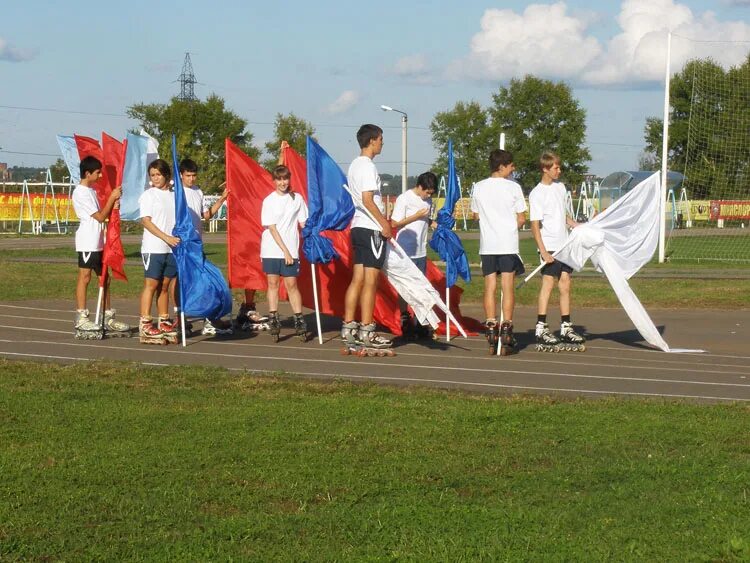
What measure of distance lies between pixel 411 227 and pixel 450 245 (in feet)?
1.67

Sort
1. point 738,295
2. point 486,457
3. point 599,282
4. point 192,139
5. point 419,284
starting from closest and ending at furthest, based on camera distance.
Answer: point 486,457 → point 419,284 → point 738,295 → point 599,282 → point 192,139

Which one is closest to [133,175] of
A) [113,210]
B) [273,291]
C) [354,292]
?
[113,210]

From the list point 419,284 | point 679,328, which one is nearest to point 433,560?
point 419,284

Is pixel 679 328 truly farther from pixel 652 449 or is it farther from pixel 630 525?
pixel 630 525

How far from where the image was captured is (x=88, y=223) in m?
13.2

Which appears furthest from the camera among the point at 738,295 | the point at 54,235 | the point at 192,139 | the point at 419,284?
the point at 192,139

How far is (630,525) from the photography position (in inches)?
210

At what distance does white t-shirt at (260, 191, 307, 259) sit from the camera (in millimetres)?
12727

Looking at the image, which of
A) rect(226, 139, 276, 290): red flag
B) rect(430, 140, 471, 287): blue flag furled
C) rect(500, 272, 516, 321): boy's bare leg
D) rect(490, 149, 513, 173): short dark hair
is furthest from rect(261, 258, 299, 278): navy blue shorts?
rect(490, 149, 513, 173): short dark hair

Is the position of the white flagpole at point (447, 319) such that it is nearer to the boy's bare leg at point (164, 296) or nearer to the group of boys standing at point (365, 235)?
the group of boys standing at point (365, 235)

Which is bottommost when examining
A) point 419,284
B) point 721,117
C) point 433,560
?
point 433,560

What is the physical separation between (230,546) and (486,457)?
2.10 meters

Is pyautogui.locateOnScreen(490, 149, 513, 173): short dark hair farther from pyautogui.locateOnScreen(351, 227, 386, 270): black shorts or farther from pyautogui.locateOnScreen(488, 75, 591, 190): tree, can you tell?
pyautogui.locateOnScreen(488, 75, 591, 190): tree

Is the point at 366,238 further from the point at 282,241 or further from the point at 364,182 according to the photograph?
the point at 282,241
